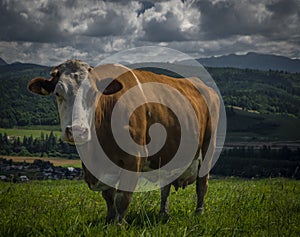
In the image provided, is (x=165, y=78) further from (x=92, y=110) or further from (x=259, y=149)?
(x=259, y=149)

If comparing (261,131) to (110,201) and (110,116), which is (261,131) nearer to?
(110,201)

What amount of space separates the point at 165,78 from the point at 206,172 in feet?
8.46

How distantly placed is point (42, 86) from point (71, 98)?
3.03 ft

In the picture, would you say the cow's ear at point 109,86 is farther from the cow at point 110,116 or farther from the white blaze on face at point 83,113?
the white blaze on face at point 83,113

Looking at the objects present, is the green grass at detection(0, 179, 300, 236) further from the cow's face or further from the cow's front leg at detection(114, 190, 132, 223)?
the cow's face

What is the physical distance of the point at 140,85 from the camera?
6.20 metres

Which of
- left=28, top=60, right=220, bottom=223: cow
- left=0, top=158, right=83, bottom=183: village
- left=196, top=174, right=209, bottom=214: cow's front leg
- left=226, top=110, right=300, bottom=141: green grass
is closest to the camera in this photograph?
left=28, top=60, right=220, bottom=223: cow

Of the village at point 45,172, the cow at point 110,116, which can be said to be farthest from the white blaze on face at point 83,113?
the village at point 45,172

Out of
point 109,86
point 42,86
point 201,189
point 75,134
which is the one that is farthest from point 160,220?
point 42,86

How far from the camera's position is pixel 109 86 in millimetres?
5543

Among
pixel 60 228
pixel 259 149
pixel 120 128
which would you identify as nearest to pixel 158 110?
pixel 120 128

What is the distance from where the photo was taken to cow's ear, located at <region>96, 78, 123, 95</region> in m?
5.54

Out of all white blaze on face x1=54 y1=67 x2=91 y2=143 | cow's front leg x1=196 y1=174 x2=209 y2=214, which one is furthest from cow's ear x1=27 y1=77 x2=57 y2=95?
cow's front leg x1=196 y1=174 x2=209 y2=214

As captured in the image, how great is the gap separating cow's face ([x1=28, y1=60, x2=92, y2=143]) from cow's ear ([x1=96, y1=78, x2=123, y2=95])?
13.3 inches
